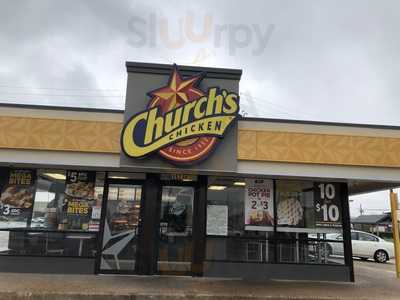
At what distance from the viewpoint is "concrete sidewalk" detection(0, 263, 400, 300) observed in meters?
7.83

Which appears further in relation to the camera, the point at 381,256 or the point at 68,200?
the point at 381,256

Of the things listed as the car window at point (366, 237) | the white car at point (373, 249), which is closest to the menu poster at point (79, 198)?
the white car at point (373, 249)

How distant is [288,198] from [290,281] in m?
2.28

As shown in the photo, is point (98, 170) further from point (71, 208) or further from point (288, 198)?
point (288, 198)

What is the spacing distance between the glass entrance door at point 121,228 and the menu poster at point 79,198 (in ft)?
1.69

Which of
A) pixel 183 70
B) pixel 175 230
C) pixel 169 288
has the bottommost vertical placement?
pixel 169 288

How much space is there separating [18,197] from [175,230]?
442cm

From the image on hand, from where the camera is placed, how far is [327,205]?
1096cm

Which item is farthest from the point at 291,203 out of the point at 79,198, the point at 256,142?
the point at 79,198

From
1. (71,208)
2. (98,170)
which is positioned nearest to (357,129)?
(98,170)

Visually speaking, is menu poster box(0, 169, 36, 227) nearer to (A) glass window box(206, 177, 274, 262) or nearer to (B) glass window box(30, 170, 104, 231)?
(B) glass window box(30, 170, 104, 231)

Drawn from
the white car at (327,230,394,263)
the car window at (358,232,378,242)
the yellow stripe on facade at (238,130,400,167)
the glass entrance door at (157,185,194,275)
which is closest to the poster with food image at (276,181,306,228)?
the yellow stripe on facade at (238,130,400,167)

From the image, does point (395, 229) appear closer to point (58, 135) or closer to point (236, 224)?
point (236, 224)

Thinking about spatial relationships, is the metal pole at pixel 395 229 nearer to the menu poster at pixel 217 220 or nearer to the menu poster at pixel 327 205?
the menu poster at pixel 327 205
